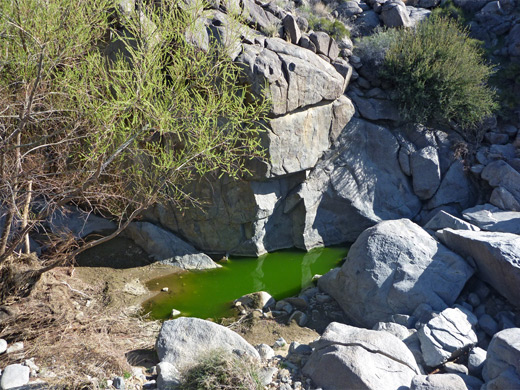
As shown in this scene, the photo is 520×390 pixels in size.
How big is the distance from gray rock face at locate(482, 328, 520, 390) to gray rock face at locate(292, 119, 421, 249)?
19.1 ft

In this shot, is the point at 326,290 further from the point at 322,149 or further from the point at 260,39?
the point at 260,39

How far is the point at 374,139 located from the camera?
36.9 feet

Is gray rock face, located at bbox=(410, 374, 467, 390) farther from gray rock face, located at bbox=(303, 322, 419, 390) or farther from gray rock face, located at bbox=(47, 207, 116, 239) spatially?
gray rock face, located at bbox=(47, 207, 116, 239)

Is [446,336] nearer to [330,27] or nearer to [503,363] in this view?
[503,363]

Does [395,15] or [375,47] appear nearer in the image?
[375,47]

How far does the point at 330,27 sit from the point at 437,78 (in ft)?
9.70

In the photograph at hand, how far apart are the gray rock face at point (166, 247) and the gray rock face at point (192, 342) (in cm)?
386

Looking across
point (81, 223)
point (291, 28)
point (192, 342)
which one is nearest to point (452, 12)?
point (291, 28)

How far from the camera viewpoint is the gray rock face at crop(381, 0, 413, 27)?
42.5ft

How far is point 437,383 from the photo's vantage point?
4637 millimetres

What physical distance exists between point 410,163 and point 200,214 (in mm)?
5071

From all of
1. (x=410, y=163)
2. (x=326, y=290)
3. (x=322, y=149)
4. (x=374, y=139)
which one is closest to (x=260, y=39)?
(x=322, y=149)

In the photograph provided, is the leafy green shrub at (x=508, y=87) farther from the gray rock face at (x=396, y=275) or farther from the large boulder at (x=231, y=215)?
the gray rock face at (x=396, y=275)

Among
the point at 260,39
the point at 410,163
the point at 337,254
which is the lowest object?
the point at 337,254
